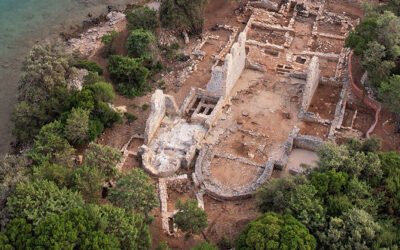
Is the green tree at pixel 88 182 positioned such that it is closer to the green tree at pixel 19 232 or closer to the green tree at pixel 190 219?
the green tree at pixel 19 232

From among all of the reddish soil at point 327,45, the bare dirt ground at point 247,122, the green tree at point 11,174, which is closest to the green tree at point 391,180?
the bare dirt ground at point 247,122

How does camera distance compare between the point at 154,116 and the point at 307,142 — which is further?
the point at 154,116

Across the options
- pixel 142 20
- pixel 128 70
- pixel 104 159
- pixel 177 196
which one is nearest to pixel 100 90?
pixel 128 70

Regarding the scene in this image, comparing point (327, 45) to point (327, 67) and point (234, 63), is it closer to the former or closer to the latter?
point (327, 67)

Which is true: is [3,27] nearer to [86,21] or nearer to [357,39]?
[86,21]

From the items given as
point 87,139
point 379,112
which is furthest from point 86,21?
point 379,112

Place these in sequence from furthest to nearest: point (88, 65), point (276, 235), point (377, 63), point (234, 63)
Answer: point (88, 65), point (234, 63), point (377, 63), point (276, 235)
